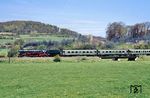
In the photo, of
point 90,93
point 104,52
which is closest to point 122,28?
point 104,52

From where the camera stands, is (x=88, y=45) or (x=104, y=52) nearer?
(x=104, y=52)

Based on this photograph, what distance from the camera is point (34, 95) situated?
19.0 m

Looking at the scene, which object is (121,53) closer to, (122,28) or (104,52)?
(104,52)

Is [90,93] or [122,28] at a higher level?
[122,28]

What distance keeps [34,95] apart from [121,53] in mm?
79690

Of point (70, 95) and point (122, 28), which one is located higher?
point (122, 28)

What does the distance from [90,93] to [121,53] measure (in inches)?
3090

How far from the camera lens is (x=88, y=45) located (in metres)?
142

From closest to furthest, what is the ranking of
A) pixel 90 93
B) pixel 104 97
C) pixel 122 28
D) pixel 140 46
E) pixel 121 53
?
pixel 104 97 → pixel 90 93 → pixel 121 53 → pixel 140 46 → pixel 122 28

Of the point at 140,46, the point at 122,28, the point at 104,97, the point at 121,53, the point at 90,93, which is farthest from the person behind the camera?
the point at 122,28

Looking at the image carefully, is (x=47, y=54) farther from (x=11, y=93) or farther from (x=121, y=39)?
(x=121, y=39)

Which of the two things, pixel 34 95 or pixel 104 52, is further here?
pixel 104 52

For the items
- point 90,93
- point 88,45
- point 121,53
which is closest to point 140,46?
point 88,45

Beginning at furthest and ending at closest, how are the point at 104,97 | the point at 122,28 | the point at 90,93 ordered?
the point at 122,28 < the point at 90,93 < the point at 104,97
